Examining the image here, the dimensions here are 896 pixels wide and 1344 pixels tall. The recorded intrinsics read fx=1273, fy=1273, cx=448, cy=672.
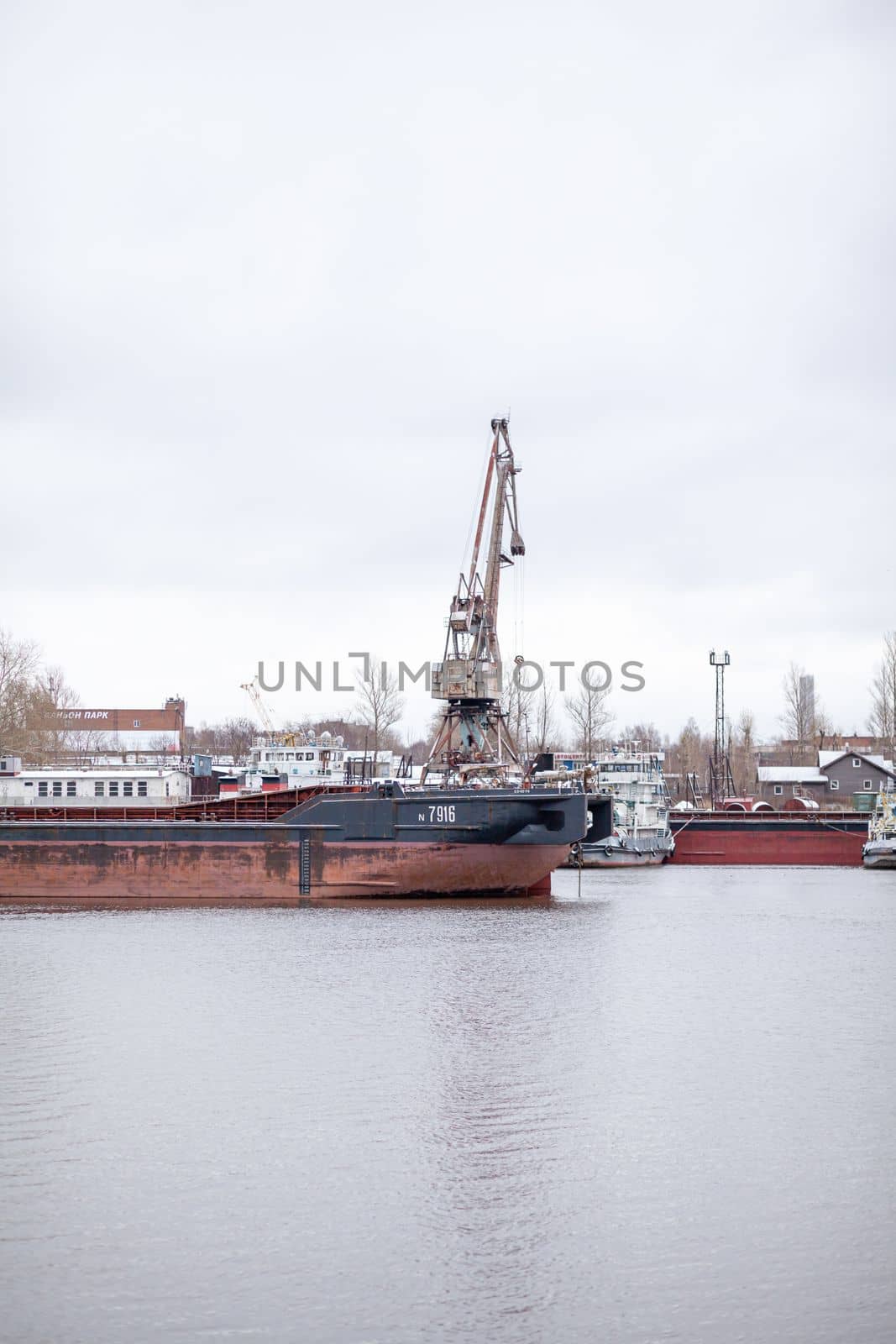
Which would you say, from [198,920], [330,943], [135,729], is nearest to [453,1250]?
[330,943]

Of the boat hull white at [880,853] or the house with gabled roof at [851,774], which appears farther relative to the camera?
the house with gabled roof at [851,774]

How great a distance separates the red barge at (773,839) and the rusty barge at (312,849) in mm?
31430

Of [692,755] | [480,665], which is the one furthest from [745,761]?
[480,665]

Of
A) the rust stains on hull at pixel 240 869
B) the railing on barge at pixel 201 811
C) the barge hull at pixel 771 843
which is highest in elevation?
the railing on barge at pixel 201 811

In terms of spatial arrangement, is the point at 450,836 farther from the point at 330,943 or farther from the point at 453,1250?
the point at 453,1250

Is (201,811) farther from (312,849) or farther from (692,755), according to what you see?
(692,755)

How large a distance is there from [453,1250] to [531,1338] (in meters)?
1.76

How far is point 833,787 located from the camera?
351 feet

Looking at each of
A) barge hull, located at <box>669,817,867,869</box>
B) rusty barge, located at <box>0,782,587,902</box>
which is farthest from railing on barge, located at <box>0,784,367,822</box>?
barge hull, located at <box>669,817,867,869</box>

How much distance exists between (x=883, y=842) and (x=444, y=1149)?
165 ft

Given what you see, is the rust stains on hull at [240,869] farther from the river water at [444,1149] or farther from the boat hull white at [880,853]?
the boat hull white at [880,853]

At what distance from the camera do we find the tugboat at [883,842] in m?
60.0

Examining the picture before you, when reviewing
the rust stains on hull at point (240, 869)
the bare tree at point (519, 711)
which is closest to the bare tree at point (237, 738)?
the bare tree at point (519, 711)

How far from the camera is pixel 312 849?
39.8 metres
